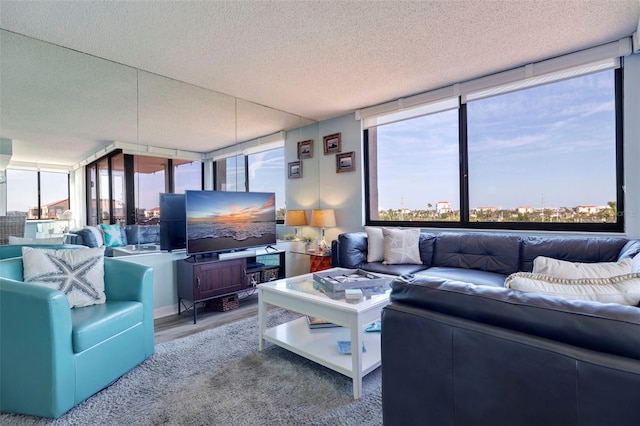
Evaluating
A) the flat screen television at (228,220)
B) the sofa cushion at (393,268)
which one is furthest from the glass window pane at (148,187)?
the sofa cushion at (393,268)

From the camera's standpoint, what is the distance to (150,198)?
3279 mm

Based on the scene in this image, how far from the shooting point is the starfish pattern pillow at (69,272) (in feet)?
6.71

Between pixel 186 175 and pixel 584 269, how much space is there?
3.49 meters

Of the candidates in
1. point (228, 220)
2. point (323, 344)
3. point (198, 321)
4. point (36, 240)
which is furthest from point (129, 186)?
point (323, 344)

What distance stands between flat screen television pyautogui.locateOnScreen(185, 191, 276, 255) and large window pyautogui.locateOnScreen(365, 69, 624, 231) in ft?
5.60

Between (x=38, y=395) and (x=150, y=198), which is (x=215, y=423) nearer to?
(x=38, y=395)

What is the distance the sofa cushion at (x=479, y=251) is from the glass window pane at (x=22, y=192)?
3814 millimetres

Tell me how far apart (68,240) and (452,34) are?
372 cm

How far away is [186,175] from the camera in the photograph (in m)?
3.52

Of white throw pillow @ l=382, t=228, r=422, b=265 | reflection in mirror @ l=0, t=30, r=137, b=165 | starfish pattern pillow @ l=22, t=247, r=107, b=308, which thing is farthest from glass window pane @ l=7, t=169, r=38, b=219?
white throw pillow @ l=382, t=228, r=422, b=265

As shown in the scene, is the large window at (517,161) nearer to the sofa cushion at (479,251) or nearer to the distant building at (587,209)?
the distant building at (587,209)

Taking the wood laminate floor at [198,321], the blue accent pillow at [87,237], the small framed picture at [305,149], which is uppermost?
the small framed picture at [305,149]

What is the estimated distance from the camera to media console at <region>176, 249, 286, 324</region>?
9.93ft

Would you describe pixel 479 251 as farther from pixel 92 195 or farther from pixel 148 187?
pixel 92 195
